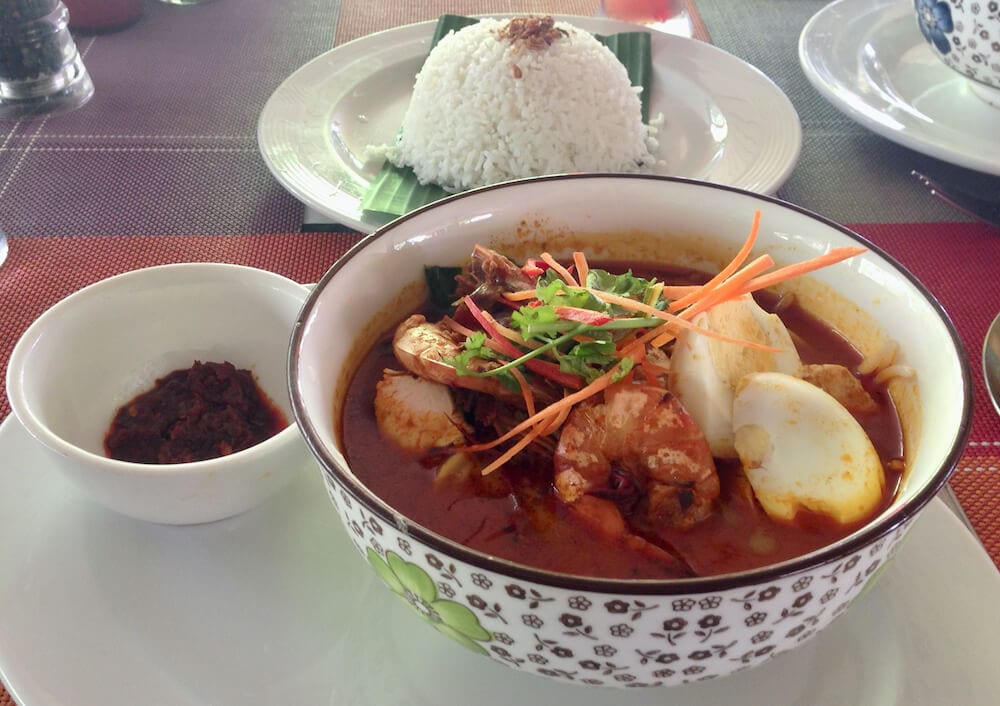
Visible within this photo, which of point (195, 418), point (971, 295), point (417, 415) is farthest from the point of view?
point (971, 295)

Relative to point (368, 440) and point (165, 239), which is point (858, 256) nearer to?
point (368, 440)

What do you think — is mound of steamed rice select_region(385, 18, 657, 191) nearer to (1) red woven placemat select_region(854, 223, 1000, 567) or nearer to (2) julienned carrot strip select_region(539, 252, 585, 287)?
(1) red woven placemat select_region(854, 223, 1000, 567)

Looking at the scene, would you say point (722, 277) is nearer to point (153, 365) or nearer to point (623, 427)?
point (623, 427)

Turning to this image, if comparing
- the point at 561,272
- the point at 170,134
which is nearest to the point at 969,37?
the point at 561,272

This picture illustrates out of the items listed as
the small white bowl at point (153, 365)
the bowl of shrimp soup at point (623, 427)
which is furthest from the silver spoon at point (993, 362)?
the small white bowl at point (153, 365)

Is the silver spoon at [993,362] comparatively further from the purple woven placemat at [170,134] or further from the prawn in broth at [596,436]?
the purple woven placemat at [170,134]

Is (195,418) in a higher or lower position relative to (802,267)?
lower

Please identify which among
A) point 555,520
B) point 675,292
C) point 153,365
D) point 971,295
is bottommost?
point 971,295
